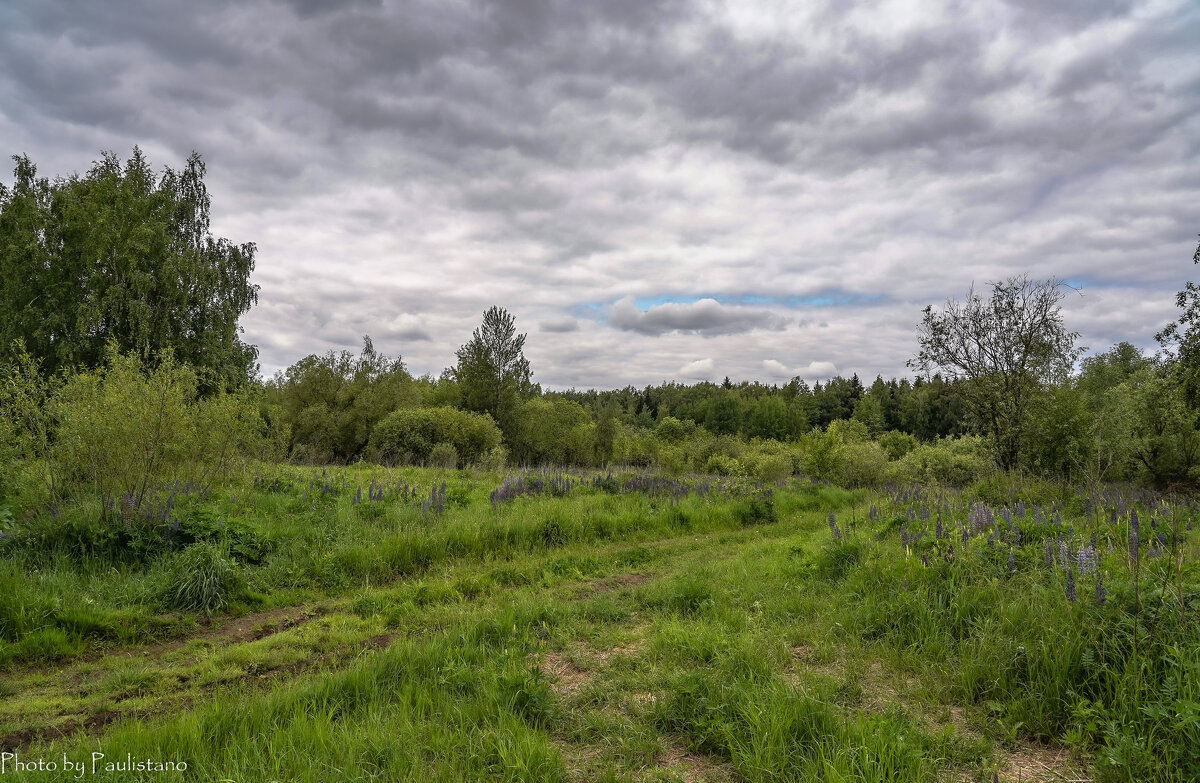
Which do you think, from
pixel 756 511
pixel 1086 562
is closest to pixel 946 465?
pixel 756 511

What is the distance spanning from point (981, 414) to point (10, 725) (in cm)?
1937

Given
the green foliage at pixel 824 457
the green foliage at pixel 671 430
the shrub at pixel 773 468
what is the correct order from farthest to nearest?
the green foliage at pixel 671 430, the shrub at pixel 773 468, the green foliage at pixel 824 457

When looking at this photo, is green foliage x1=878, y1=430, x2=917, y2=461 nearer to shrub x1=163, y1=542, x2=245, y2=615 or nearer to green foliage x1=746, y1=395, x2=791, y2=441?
shrub x1=163, y1=542, x2=245, y2=615

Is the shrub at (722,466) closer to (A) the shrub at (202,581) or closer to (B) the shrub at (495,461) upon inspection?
(B) the shrub at (495,461)

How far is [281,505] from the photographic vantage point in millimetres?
10492

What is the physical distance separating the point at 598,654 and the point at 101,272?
97.4 ft

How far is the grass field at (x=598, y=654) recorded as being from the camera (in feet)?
10.8

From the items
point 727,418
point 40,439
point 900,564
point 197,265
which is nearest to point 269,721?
point 900,564

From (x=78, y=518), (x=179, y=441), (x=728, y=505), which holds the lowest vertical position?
(x=728, y=505)

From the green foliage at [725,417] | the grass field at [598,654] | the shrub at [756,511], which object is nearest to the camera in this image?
the grass field at [598,654]

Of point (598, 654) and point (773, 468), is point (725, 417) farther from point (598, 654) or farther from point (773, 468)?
point (598, 654)

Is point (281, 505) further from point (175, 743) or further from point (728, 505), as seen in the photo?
point (728, 505)

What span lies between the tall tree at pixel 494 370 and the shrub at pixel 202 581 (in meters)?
30.2

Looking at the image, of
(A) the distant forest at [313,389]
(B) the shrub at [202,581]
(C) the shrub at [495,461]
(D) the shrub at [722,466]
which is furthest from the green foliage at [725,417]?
(B) the shrub at [202,581]
